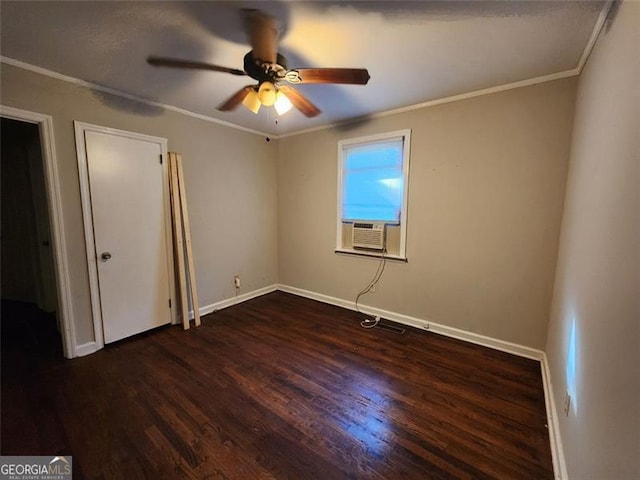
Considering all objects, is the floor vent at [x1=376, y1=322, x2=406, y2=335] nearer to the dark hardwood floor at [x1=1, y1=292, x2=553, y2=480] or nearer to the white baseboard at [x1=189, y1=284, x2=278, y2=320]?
the dark hardwood floor at [x1=1, y1=292, x2=553, y2=480]

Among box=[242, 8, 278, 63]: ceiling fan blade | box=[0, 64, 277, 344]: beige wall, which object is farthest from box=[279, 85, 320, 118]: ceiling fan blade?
A: box=[0, 64, 277, 344]: beige wall

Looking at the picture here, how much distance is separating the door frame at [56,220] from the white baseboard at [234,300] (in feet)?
3.60

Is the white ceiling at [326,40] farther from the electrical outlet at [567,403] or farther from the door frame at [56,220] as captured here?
the electrical outlet at [567,403]

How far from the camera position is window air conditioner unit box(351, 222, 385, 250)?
3.22 m

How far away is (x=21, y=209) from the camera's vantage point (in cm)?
353

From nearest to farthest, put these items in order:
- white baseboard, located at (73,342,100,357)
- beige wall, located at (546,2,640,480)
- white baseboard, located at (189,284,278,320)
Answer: beige wall, located at (546,2,640,480) < white baseboard, located at (73,342,100,357) < white baseboard, located at (189,284,278,320)

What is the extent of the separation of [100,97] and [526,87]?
150 inches

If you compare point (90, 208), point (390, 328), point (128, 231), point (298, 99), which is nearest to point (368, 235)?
point (390, 328)

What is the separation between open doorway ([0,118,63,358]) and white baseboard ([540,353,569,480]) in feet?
12.8

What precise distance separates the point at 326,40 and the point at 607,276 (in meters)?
1.97

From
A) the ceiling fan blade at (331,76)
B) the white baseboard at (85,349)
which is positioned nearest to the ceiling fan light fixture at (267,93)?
the ceiling fan blade at (331,76)

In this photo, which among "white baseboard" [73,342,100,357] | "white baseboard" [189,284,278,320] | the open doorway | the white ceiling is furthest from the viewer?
"white baseboard" [189,284,278,320]

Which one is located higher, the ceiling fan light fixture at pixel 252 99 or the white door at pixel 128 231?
the ceiling fan light fixture at pixel 252 99

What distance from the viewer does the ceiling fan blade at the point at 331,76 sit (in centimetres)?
161
